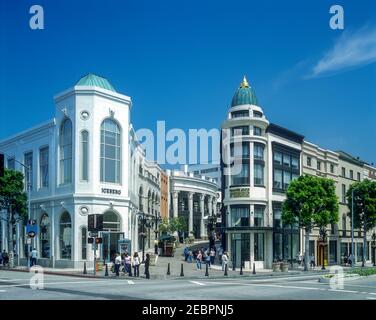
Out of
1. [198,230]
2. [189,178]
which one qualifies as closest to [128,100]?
[189,178]

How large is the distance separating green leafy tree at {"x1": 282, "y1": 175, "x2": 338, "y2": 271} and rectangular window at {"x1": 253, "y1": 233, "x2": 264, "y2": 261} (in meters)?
3.31

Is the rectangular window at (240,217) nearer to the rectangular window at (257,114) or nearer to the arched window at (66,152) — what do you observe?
the rectangular window at (257,114)

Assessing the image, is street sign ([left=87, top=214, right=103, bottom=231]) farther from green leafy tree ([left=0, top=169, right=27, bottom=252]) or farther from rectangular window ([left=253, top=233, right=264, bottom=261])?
rectangular window ([left=253, top=233, right=264, bottom=261])

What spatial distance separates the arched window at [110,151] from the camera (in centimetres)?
5169

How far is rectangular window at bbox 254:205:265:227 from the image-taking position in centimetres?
5744

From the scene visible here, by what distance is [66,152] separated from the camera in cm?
5247

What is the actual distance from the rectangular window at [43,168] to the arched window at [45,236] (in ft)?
10.5

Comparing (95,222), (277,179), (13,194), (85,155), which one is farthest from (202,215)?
(95,222)

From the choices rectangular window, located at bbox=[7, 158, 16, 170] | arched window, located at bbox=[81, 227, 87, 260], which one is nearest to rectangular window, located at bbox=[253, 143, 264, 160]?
arched window, located at bbox=[81, 227, 87, 260]

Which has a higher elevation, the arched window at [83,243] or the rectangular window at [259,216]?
the rectangular window at [259,216]

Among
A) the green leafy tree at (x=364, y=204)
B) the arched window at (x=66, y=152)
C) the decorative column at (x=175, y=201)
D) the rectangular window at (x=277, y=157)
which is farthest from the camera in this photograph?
the decorative column at (x=175, y=201)

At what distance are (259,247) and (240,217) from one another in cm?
367

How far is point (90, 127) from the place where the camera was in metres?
50.4

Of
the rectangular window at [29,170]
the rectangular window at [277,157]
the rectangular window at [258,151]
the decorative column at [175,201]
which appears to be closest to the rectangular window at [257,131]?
the rectangular window at [258,151]
